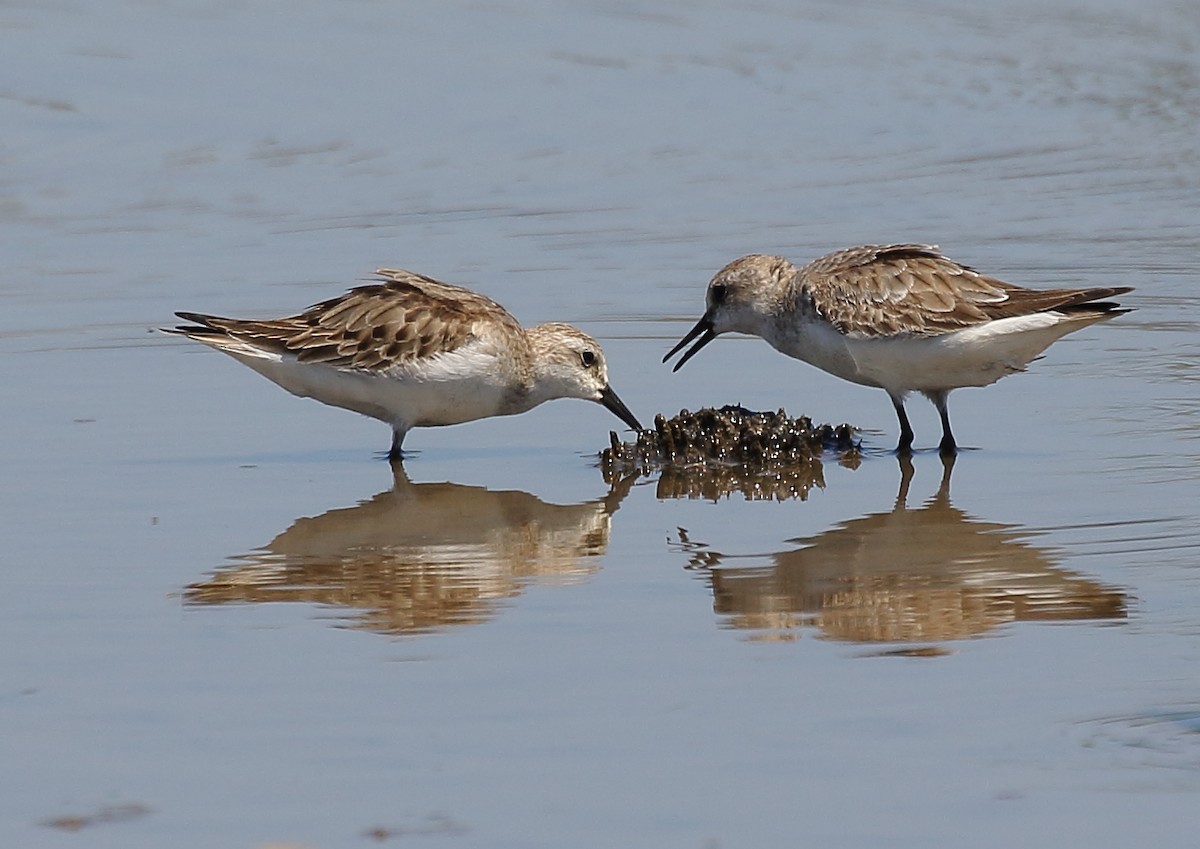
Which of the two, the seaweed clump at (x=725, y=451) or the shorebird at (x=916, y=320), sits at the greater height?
the shorebird at (x=916, y=320)

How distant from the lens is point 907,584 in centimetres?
798

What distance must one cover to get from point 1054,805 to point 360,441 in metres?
6.16

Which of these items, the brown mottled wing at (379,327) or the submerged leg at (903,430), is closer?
the brown mottled wing at (379,327)

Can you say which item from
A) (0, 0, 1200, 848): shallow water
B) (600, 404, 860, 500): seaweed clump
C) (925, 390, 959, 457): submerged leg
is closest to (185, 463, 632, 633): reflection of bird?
(0, 0, 1200, 848): shallow water

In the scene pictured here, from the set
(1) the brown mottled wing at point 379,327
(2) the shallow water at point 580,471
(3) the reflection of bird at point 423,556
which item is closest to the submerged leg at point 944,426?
(2) the shallow water at point 580,471

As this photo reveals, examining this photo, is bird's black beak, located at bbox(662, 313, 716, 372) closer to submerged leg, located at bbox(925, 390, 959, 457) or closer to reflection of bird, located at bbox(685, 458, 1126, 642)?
A: submerged leg, located at bbox(925, 390, 959, 457)

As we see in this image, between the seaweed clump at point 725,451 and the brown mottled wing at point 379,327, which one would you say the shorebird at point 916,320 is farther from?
the brown mottled wing at point 379,327

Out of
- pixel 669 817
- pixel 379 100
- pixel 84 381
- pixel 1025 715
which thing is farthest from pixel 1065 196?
pixel 669 817

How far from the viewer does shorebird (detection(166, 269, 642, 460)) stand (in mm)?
10383

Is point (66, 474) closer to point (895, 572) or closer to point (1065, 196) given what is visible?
point (895, 572)

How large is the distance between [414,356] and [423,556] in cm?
197

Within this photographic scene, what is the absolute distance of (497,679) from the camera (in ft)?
21.8

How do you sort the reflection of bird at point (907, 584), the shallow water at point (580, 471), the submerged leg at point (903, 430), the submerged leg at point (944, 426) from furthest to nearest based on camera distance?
the submerged leg at point (903, 430) < the submerged leg at point (944, 426) < the reflection of bird at point (907, 584) < the shallow water at point (580, 471)

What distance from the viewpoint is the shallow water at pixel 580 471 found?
5.78m
